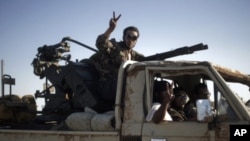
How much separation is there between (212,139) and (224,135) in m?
0.12

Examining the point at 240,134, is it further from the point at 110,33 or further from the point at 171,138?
the point at 110,33

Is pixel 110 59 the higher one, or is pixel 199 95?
pixel 110 59

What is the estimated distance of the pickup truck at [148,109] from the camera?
351 centimetres

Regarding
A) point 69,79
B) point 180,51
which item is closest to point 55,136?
point 69,79

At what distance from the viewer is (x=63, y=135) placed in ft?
13.9

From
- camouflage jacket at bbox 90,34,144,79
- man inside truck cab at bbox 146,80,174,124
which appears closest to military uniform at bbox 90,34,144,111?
camouflage jacket at bbox 90,34,144,79

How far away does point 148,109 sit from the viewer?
3.88m

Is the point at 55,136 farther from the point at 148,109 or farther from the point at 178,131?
the point at 178,131

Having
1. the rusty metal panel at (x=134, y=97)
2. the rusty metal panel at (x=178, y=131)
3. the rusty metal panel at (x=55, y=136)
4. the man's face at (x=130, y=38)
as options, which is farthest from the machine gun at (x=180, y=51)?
the rusty metal panel at (x=55, y=136)

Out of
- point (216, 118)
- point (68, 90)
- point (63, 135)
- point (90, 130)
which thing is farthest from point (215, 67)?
point (68, 90)

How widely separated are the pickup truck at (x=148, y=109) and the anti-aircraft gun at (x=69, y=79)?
78cm

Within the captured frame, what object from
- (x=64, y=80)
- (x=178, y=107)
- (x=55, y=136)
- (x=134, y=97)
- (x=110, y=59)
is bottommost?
(x=55, y=136)

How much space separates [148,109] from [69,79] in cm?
168

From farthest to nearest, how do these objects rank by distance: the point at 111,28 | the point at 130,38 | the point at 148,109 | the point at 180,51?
1. the point at 130,38
2. the point at 180,51
3. the point at 111,28
4. the point at 148,109
